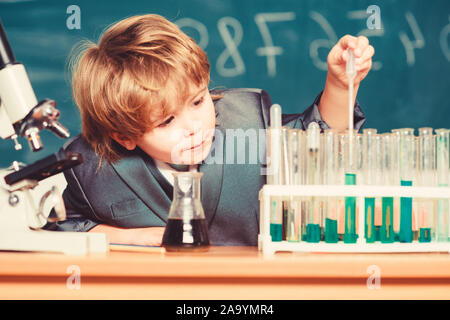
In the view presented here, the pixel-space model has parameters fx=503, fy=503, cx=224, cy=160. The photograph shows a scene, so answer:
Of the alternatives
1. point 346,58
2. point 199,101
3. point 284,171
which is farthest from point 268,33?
point 284,171

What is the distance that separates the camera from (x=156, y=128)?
56.3 inches

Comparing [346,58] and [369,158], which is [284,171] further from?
[346,58]

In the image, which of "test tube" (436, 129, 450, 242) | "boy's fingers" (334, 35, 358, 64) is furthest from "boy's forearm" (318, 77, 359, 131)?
"test tube" (436, 129, 450, 242)

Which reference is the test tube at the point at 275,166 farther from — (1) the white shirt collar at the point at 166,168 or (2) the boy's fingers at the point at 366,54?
(1) the white shirt collar at the point at 166,168

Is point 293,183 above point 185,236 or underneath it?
above

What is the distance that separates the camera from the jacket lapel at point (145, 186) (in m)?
1.49

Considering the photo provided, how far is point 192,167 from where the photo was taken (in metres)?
1.53

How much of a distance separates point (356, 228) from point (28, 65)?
1.12m

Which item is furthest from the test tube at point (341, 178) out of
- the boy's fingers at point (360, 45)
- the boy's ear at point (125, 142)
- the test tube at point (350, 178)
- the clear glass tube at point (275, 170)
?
the boy's ear at point (125, 142)

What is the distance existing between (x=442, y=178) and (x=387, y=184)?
11 cm

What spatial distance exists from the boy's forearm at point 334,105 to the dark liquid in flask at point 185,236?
585 mm

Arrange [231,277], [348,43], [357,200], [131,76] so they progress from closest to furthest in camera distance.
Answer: [231,277]
[357,200]
[348,43]
[131,76]

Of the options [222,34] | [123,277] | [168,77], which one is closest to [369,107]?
[222,34]
